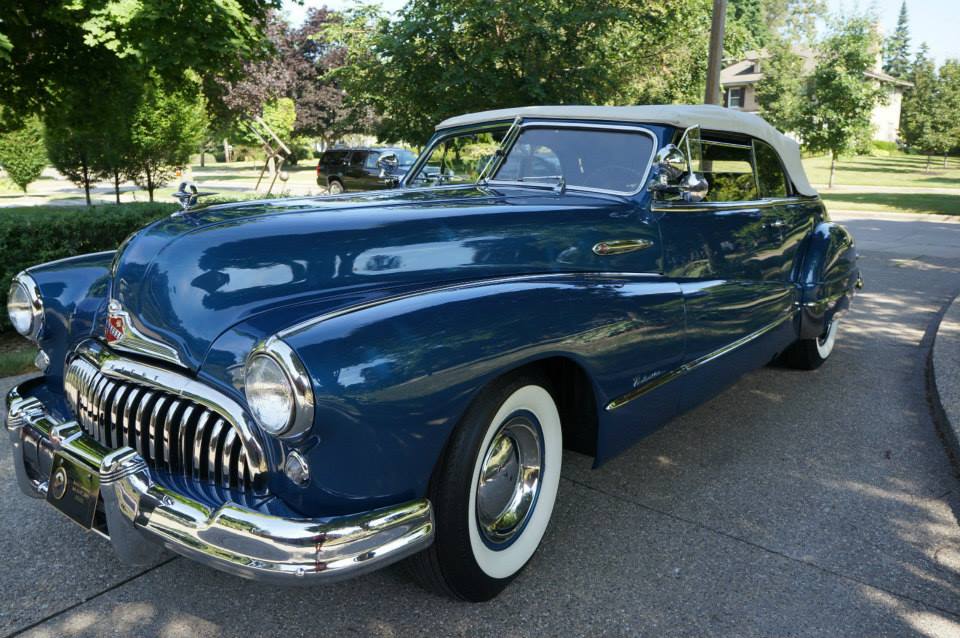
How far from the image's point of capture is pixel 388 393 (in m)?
1.97

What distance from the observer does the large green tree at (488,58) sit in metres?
9.47

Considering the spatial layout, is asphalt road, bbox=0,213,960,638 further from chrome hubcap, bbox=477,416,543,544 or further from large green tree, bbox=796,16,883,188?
large green tree, bbox=796,16,883,188

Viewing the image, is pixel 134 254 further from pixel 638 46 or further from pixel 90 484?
pixel 638 46

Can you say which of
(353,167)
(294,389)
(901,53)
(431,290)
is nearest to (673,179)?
(431,290)

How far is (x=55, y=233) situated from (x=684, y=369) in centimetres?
524

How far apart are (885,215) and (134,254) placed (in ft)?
56.3

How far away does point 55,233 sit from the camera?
5.99 m

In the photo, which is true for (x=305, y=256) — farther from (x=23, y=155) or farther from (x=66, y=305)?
(x=23, y=155)

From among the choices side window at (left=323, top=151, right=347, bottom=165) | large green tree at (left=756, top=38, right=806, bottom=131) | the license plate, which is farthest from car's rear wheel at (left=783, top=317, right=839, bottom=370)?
large green tree at (left=756, top=38, right=806, bottom=131)

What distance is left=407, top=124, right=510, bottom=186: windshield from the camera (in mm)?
3822

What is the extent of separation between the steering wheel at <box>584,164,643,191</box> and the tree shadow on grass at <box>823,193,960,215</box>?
53.5 ft

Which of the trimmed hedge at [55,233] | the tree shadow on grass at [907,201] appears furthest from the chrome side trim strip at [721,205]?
the tree shadow on grass at [907,201]

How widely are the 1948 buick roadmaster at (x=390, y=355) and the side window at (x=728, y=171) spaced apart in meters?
0.13

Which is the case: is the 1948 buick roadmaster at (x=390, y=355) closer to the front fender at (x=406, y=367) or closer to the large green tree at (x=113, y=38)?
the front fender at (x=406, y=367)
